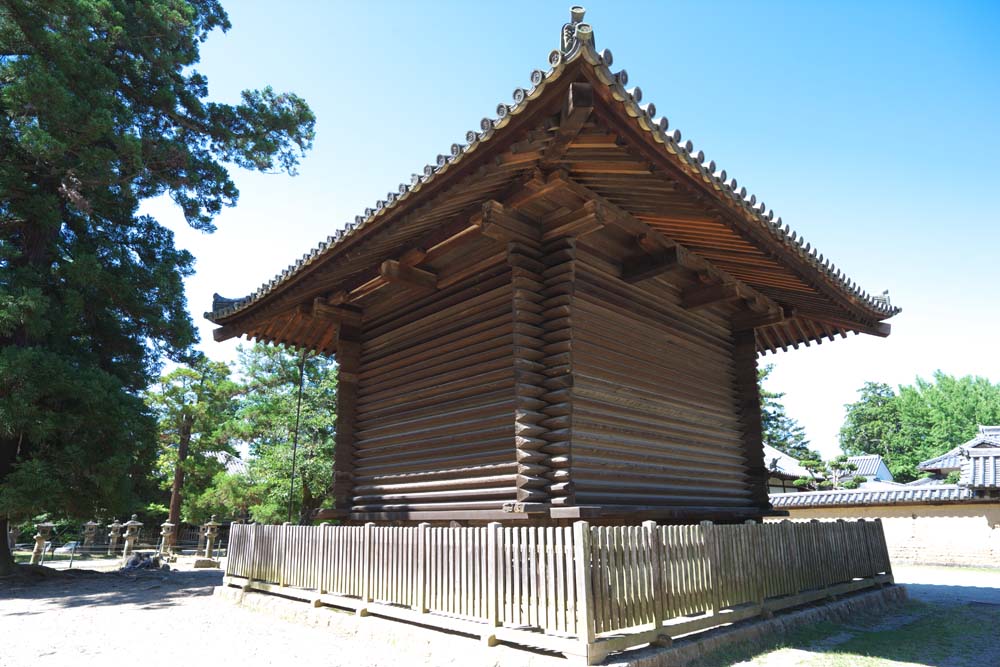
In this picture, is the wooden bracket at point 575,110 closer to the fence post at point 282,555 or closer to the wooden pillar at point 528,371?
the wooden pillar at point 528,371

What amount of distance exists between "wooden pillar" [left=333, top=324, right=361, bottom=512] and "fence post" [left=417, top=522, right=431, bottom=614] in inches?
126

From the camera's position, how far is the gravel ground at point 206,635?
5.56 meters

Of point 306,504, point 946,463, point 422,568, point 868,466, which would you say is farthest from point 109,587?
point 868,466

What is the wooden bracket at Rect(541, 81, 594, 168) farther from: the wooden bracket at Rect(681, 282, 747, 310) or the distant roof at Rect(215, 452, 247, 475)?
the distant roof at Rect(215, 452, 247, 475)

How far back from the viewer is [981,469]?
1997cm

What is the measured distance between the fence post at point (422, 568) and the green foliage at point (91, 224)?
32.5 ft

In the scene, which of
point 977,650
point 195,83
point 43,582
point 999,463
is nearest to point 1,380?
point 43,582

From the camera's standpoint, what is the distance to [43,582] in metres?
13.5

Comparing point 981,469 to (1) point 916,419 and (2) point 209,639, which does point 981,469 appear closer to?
(2) point 209,639

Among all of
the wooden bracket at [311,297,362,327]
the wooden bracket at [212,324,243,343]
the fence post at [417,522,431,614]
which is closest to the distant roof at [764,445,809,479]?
the wooden bracket at [311,297,362,327]

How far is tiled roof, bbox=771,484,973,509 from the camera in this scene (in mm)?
20875

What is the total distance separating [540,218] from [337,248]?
250 centimetres

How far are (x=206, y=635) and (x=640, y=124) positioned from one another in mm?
7338

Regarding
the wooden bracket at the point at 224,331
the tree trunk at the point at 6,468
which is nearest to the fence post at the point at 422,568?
the wooden bracket at the point at 224,331
